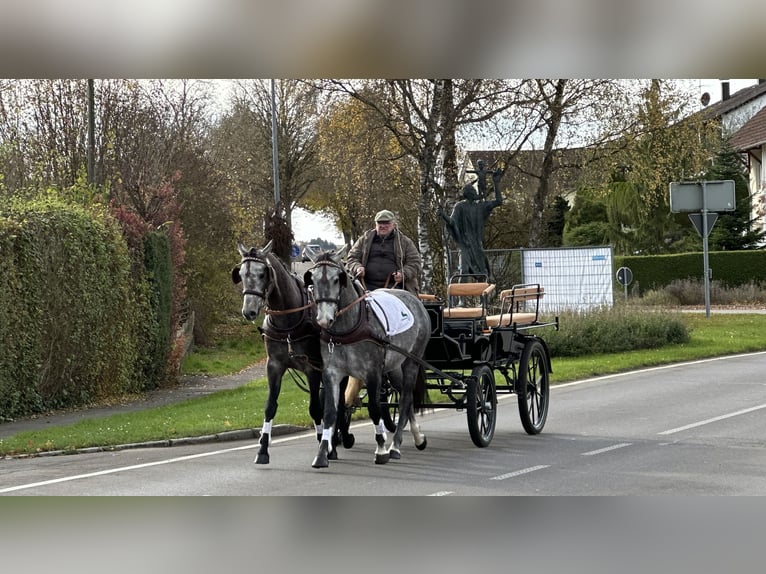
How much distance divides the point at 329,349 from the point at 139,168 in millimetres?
21571

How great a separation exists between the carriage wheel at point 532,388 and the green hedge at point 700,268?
33.7m

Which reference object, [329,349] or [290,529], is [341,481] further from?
[290,529]

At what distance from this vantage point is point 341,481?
11266mm

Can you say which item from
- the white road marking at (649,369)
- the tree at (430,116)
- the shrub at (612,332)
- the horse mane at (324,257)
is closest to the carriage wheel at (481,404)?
the horse mane at (324,257)

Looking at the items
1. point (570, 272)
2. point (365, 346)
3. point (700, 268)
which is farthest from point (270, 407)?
point (700, 268)

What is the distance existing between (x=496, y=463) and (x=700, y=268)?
37874 mm

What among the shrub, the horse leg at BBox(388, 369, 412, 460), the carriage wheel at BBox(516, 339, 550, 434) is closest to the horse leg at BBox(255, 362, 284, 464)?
the horse leg at BBox(388, 369, 412, 460)

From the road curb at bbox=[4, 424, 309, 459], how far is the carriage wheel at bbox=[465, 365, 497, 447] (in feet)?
9.52

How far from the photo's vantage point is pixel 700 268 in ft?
159

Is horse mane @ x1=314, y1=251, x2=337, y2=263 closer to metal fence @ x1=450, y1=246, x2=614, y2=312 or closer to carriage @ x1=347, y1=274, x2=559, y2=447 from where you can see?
carriage @ x1=347, y1=274, x2=559, y2=447

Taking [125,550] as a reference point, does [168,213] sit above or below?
above

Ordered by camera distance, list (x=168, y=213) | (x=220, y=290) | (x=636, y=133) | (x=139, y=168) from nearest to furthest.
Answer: (x=168, y=213)
(x=139, y=168)
(x=220, y=290)
(x=636, y=133)

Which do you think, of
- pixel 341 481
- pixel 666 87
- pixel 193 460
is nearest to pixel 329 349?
pixel 341 481

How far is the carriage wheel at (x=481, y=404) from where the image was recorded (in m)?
12.9
